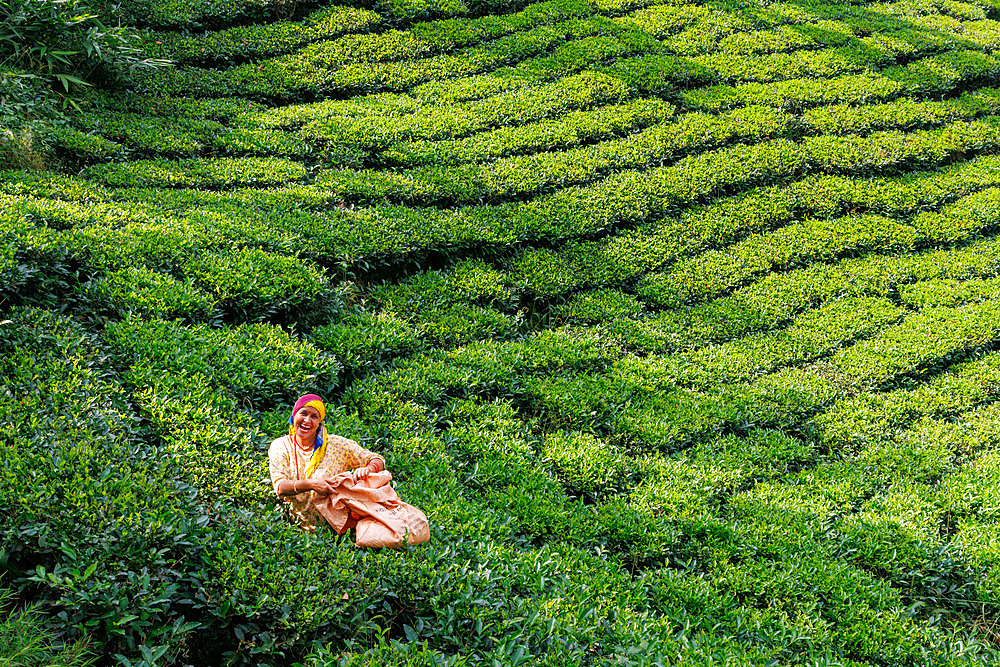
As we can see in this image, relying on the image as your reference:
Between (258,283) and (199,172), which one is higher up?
(199,172)

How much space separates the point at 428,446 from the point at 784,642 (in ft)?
8.68

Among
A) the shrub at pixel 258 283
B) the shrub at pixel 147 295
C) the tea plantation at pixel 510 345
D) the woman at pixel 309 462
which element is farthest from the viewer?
the shrub at pixel 258 283

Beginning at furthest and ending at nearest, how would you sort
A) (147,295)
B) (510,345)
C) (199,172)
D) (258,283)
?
(199,172) < (510,345) < (258,283) < (147,295)

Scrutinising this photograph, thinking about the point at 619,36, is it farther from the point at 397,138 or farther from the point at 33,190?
the point at 33,190

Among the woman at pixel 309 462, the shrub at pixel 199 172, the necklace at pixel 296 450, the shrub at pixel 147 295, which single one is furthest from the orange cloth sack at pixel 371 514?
the shrub at pixel 199 172

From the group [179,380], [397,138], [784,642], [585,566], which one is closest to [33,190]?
[179,380]

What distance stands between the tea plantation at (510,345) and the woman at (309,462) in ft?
0.56

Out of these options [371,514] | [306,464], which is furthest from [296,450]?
[371,514]

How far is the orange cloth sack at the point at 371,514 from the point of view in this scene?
162 inches

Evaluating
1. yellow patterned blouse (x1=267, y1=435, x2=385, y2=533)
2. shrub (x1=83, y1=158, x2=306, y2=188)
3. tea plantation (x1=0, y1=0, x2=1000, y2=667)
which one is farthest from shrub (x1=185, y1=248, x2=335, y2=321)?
yellow patterned blouse (x1=267, y1=435, x2=385, y2=533)

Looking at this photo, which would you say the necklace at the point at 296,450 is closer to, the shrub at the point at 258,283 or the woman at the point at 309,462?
the woman at the point at 309,462

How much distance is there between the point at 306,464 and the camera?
13.5 feet

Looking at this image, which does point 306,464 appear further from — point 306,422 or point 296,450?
point 306,422

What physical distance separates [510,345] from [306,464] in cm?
304
